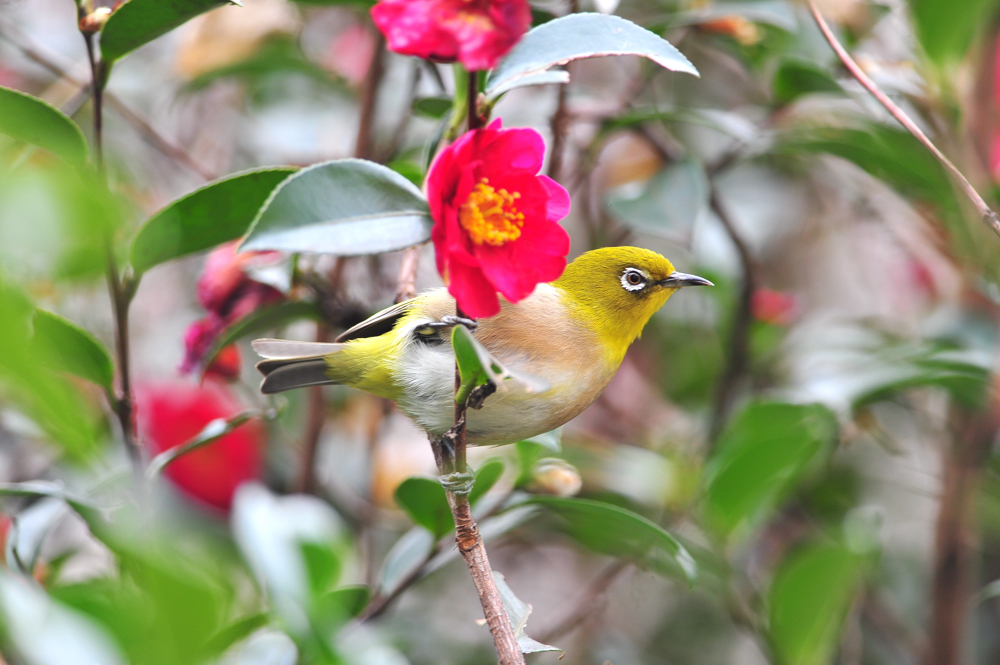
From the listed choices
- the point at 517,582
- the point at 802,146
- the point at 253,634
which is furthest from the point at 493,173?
the point at 517,582

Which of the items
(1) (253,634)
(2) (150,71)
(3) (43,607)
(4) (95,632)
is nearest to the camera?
(4) (95,632)

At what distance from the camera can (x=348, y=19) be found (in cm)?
342

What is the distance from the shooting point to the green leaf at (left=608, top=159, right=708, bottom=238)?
70.7 inches

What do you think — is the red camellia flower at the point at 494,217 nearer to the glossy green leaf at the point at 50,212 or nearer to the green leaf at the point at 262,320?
the glossy green leaf at the point at 50,212

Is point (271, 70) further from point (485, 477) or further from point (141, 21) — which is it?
point (485, 477)

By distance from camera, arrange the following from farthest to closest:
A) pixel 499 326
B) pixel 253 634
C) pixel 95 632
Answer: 1. pixel 499 326
2. pixel 253 634
3. pixel 95 632

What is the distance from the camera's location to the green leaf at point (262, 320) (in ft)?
5.55

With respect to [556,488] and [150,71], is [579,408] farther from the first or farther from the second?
[150,71]

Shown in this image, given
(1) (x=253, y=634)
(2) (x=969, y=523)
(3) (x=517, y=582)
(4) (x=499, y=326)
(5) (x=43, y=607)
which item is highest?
(5) (x=43, y=607)

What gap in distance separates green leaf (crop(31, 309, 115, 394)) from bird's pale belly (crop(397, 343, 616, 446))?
1.67 feet

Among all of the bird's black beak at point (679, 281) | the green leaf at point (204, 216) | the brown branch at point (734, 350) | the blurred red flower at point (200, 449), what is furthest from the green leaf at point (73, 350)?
the brown branch at point (734, 350)

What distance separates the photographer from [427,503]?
A: 145 centimetres

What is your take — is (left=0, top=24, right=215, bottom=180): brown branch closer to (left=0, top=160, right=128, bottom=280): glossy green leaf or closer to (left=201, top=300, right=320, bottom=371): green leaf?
(left=201, top=300, right=320, bottom=371): green leaf

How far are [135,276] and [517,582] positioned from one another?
90.6 inches
